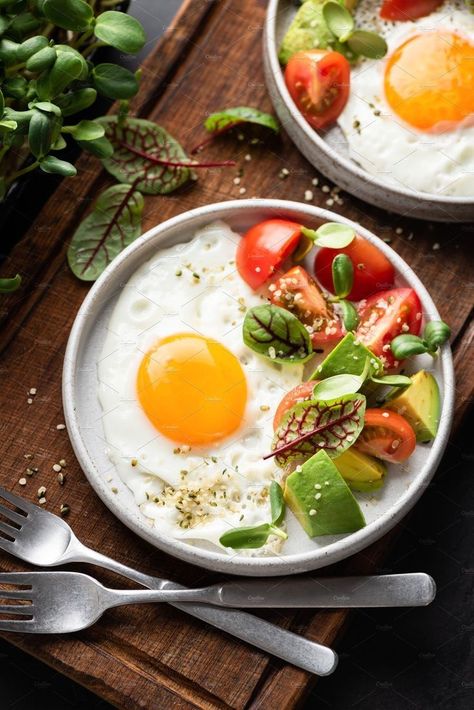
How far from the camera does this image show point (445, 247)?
267cm

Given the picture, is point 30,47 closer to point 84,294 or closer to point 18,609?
point 84,294

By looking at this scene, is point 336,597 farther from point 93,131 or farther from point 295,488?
point 93,131

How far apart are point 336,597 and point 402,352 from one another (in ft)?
1.98

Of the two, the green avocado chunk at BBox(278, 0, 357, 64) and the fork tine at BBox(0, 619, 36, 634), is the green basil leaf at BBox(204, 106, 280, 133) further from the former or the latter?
the fork tine at BBox(0, 619, 36, 634)

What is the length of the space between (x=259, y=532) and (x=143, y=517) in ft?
0.95

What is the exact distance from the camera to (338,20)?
8.70ft

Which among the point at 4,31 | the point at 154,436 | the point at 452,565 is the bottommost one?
the point at 452,565

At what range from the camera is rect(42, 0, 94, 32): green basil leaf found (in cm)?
227

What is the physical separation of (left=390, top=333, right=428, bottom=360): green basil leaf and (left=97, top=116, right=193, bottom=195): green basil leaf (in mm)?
762

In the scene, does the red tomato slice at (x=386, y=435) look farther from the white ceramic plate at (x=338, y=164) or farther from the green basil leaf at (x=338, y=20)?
the green basil leaf at (x=338, y=20)

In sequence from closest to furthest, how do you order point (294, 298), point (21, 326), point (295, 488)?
point (295, 488)
point (294, 298)
point (21, 326)

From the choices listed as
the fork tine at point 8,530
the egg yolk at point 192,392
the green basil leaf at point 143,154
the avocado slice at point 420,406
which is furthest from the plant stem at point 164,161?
the fork tine at point 8,530

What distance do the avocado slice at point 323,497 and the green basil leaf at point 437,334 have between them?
41 centimetres

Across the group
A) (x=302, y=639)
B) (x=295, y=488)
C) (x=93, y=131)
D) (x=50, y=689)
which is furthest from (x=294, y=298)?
(x=50, y=689)
